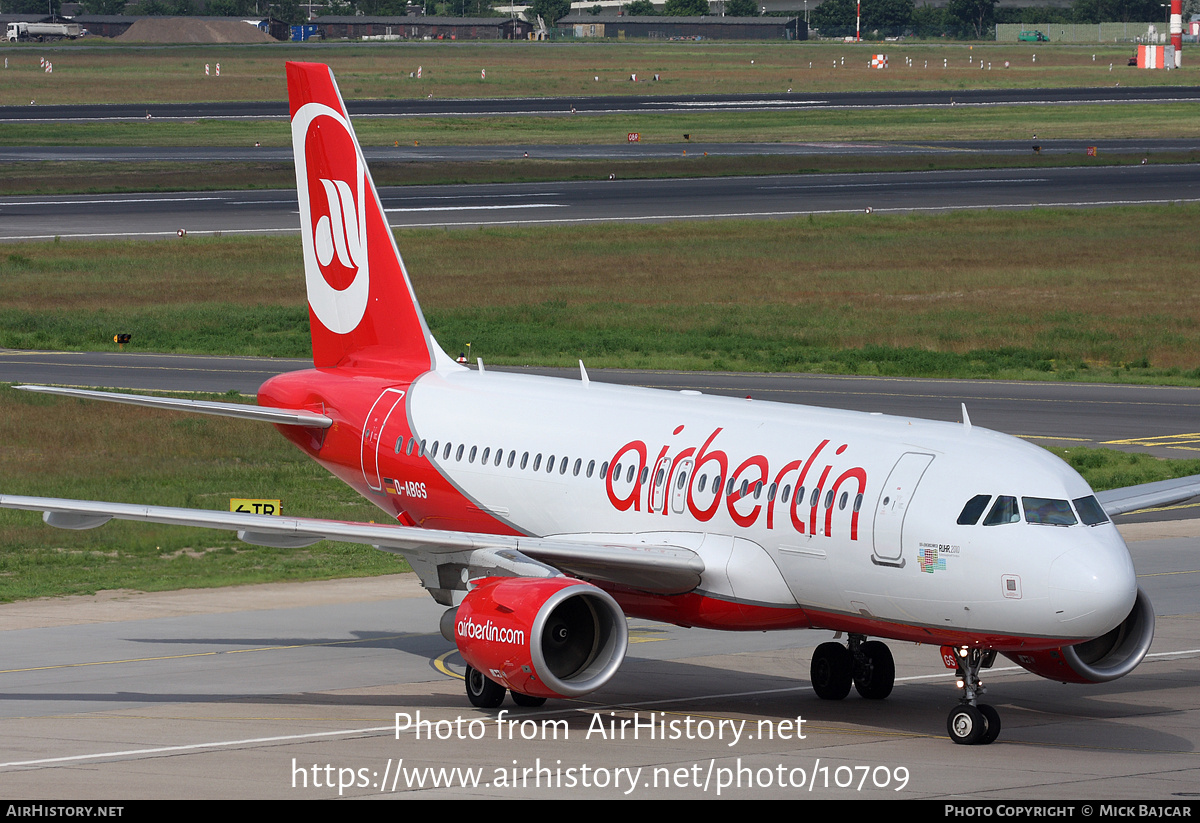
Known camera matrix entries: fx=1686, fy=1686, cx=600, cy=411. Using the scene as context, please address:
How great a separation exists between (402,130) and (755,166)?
39.7m

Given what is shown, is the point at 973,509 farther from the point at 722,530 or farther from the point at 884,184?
the point at 884,184

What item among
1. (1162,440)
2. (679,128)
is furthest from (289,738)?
(679,128)

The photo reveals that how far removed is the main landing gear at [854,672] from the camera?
2655cm

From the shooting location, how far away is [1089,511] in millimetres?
22500

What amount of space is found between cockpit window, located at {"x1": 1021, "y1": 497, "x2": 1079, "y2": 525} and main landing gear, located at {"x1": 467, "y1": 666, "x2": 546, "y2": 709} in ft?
26.0

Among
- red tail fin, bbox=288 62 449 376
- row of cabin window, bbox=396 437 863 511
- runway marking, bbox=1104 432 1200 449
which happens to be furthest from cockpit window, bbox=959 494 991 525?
runway marking, bbox=1104 432 1200 449

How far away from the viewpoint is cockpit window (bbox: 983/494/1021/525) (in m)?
22.2

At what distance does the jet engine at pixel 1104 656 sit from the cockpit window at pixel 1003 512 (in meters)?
2.86

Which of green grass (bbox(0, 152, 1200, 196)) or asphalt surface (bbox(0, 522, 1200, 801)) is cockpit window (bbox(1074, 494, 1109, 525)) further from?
green grass (bbox(0, 152, 1200, 196))

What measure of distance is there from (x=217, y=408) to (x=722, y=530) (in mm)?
10842

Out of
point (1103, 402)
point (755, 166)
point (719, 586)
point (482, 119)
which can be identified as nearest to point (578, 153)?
point (755, 166)

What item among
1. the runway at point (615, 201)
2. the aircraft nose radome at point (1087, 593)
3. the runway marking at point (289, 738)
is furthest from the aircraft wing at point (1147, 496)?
the runway at point (615, 201)

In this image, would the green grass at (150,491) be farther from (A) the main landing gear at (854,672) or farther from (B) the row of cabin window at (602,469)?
(A) the main landing gear at (854,672)

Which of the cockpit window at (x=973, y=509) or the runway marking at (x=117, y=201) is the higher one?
the cockpit window at (x=973, y=509)
